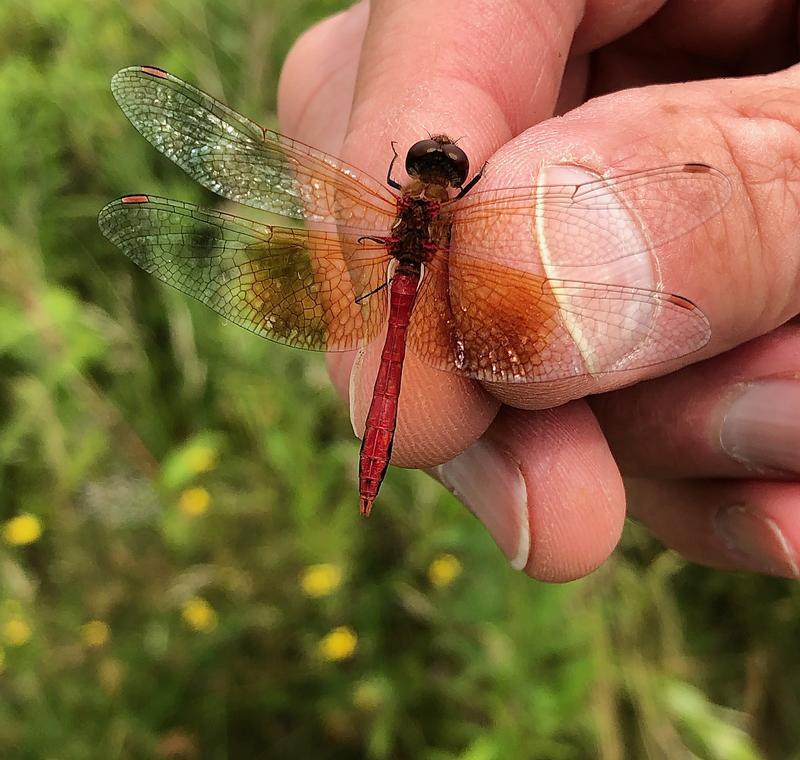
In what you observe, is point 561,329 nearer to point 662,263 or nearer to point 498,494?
point 662,263

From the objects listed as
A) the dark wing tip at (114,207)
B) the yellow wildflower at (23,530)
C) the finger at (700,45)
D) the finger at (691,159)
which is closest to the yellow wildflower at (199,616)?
the yellow wildflower at (23,530)

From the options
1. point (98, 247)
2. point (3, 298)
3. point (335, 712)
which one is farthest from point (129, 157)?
point (335, 712)

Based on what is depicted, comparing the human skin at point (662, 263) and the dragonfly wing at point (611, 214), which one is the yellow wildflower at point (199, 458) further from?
the dragonfly wing at point (611, 214)

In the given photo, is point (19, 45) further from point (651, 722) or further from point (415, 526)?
point (651, 722)

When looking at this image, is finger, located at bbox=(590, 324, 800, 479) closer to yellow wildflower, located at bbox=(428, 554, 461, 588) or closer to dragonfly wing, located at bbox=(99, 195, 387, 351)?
yellow wildflower, located at bbox=(428, 554, 461, 588)

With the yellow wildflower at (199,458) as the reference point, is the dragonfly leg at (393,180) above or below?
above

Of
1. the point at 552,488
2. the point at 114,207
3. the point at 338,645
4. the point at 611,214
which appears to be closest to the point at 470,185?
the point at 611,214
